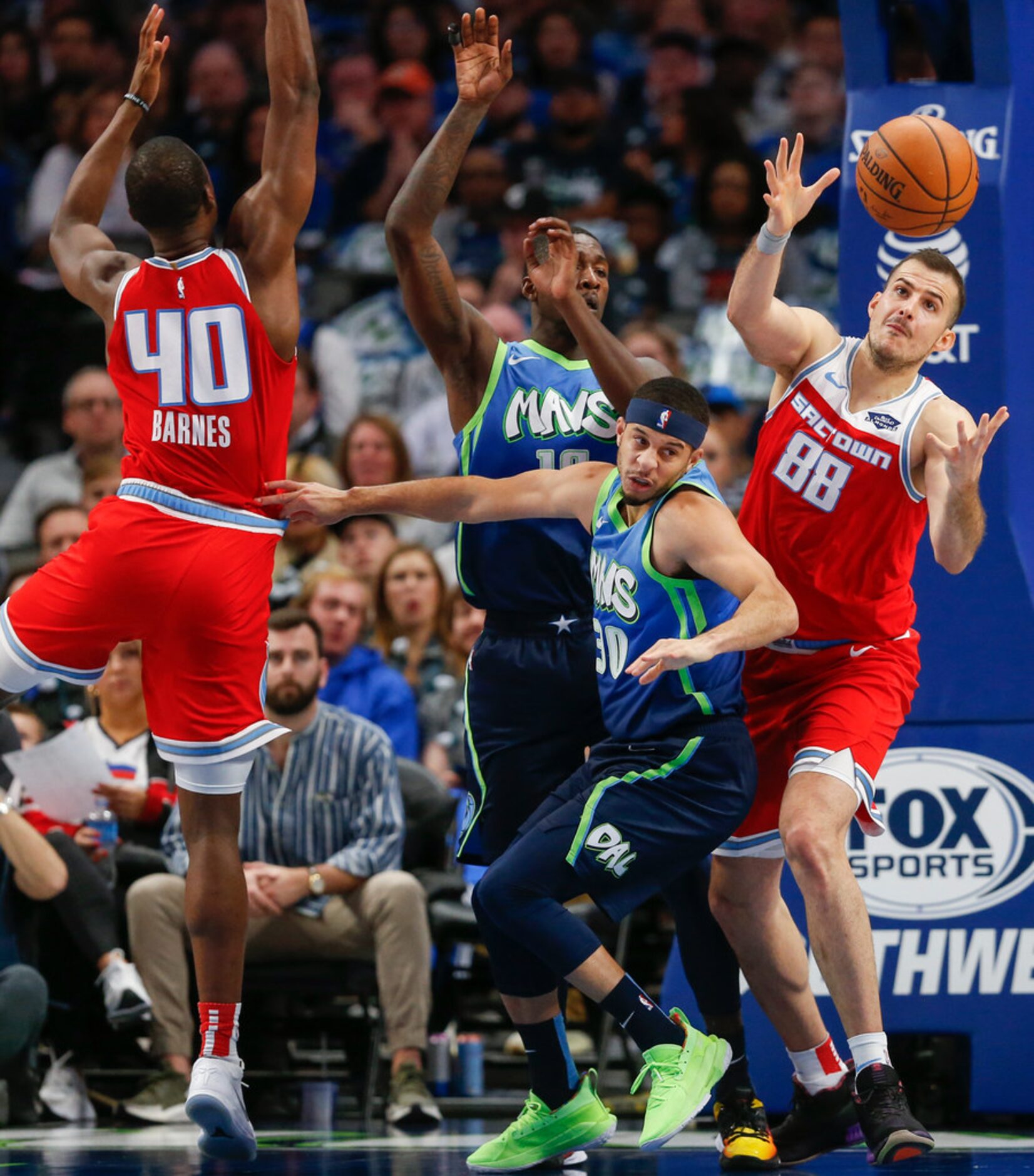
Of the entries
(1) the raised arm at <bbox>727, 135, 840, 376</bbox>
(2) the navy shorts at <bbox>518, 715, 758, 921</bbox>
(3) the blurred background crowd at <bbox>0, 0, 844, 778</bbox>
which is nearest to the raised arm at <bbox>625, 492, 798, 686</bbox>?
(2) the navy shorts at <bbox>518, 715, 758, 921</bbox>

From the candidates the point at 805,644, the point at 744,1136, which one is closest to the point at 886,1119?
the point at 744,1136

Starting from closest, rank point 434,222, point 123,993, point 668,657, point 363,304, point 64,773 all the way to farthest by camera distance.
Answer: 1. point 668,657
2. point 434,222
3. point 123,993
4. point 64,773
5. point 363,304

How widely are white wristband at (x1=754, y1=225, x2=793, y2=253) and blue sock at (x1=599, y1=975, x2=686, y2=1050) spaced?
2.19m

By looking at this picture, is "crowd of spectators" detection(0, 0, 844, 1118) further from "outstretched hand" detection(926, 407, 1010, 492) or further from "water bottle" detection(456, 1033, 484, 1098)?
"outstretched hand" detection(926, 407, 1010, 492)

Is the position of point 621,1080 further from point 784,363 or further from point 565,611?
point 784,363

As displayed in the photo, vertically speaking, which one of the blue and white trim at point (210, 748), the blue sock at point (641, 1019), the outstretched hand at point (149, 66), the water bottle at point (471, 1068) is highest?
the outstretched hand at point (149, 66)

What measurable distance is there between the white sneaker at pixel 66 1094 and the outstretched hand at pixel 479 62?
13.7ft

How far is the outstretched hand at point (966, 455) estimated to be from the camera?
516 centimetres

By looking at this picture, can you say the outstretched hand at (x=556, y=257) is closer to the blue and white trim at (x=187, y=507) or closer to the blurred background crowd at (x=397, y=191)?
the blue and white trim at (x=187, y=507)

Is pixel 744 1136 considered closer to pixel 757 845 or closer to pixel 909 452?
pixel 757 845

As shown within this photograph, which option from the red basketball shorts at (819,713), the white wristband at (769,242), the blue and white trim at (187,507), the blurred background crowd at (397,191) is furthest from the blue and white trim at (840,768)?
the blurred background crowd at (397,191)

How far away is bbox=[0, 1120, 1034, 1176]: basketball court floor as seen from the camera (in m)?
5.41

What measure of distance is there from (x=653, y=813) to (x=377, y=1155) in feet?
5.43

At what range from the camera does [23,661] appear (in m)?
5.35
